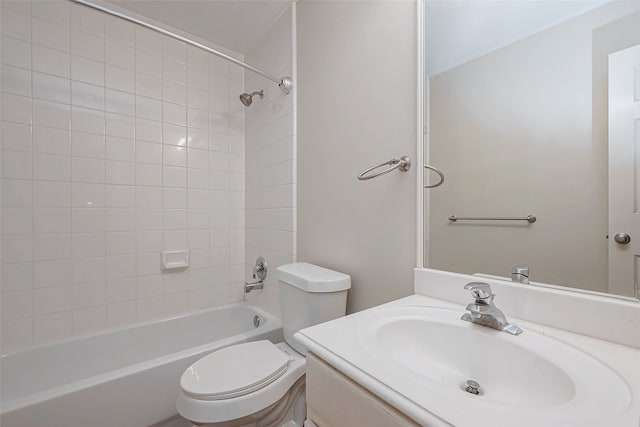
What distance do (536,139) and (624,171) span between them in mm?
194

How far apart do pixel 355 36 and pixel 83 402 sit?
187 cm

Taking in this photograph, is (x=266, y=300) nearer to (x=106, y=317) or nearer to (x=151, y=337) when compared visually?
(x=151, y=337)

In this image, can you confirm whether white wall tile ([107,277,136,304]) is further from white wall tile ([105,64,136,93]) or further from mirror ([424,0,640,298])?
mirror ([424,0,640,298])

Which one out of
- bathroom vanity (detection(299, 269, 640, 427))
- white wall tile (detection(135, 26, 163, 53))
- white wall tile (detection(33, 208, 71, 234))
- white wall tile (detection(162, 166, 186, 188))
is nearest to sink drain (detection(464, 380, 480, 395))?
bathroom vanity (detection(299, 269, 640, 427))

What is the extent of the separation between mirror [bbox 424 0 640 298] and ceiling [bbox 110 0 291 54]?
112cm

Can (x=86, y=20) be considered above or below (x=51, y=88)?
above

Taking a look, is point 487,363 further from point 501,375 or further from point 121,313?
point 121,313

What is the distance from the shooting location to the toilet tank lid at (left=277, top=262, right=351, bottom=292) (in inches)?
45.4

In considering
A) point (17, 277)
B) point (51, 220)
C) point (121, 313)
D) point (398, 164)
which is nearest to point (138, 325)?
point (121, 313)

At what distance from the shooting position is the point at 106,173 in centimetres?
162

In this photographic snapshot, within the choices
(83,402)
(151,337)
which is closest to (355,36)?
(83,402)

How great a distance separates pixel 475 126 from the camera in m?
0.90

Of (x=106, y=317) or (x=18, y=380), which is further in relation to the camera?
(x=106, y=317)

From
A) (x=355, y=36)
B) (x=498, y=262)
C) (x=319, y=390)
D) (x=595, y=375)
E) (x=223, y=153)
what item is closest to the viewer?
(x=595, y=375)
